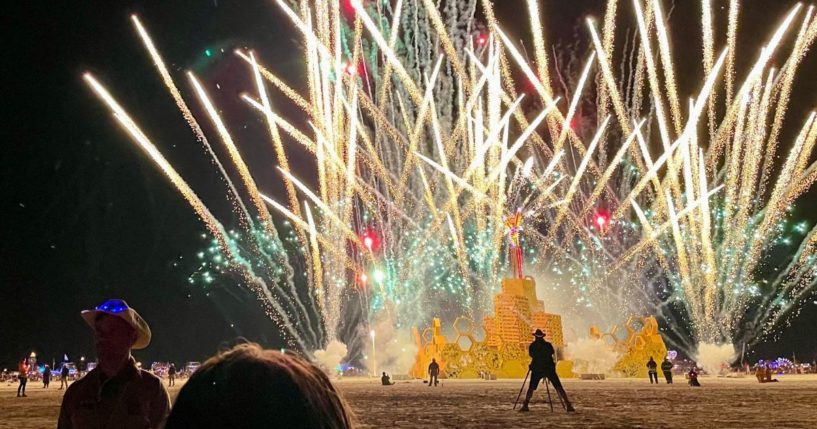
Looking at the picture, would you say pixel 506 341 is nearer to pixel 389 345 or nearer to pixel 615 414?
pixel 389 345

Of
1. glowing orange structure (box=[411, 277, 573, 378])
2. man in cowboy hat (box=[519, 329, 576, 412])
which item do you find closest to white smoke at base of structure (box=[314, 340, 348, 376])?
glowing orange structure (box=[411, 277, 573, 378])

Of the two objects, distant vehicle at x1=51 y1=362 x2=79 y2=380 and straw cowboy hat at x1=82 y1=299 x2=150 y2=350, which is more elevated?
distant vehicle at x1=51 y1=362 x2=79 y2=380

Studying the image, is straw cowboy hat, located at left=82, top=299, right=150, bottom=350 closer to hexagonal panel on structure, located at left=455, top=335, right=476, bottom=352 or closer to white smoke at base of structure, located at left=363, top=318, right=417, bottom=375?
hexagonal panel on structure, located at left=455, top=335, right=476, bottom=352

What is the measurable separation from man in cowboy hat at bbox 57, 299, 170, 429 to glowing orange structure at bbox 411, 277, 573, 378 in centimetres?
3399

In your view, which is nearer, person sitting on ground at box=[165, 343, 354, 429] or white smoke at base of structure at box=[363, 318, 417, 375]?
person sitting on ground at box=[165, 343, 354, 429]

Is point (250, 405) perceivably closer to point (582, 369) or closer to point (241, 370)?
point (241, 370)

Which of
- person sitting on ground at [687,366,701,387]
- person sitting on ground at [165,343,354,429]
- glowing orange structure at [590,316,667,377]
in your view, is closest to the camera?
person sitting on ground at [165,343,354,429]

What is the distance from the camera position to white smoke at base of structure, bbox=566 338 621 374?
121 ft

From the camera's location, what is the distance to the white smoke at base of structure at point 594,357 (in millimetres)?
36969

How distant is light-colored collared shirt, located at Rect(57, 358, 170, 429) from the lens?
3.19 meters

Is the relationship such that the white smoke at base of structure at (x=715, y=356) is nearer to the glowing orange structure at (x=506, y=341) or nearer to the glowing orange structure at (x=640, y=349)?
the glowing orange structure at (x=640, y=349)

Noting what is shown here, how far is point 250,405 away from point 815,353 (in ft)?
204

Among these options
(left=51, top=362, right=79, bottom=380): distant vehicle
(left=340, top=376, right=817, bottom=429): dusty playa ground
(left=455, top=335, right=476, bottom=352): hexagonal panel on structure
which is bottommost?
(left=340, top=376, right=817, bottom=429): dusty playa ground

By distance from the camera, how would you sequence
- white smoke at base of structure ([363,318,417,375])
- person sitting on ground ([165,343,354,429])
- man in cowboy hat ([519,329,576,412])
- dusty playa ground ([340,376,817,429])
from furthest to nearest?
white smoke at base of structure ([363,318,417,375]), man in cowboy hat ([519,329,576,412]), dusty playa ground ([340,376,817,429]), person sitting on ground ([165,343,354,429])
